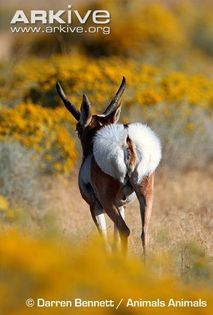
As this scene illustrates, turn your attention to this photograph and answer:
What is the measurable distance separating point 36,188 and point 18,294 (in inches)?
289

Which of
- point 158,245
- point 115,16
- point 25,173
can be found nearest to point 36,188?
point 25,173

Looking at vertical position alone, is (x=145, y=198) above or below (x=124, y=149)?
below

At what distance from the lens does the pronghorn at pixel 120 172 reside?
6.94m

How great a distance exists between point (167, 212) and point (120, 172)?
11.3 ft

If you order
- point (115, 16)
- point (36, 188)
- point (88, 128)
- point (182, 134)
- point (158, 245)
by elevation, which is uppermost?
point (115, 16)

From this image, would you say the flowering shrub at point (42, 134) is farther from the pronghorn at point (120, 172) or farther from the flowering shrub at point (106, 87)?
the pronghorn at point (120, 172)

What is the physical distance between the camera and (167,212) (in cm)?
1038

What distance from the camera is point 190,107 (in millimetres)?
13180

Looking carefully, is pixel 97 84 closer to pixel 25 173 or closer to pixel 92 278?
pixel 25 173

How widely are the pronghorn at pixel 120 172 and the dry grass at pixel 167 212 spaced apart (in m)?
0.50

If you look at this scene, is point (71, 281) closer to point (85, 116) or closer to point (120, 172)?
point (120, 172)

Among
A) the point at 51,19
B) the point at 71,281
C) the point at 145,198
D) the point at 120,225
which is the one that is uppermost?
the point at 51,19

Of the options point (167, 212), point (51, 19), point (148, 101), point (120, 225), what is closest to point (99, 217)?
point (120, 225)

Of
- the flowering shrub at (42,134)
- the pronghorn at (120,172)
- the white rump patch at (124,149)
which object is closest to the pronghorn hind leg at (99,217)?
the pronghorn at (120,172)
